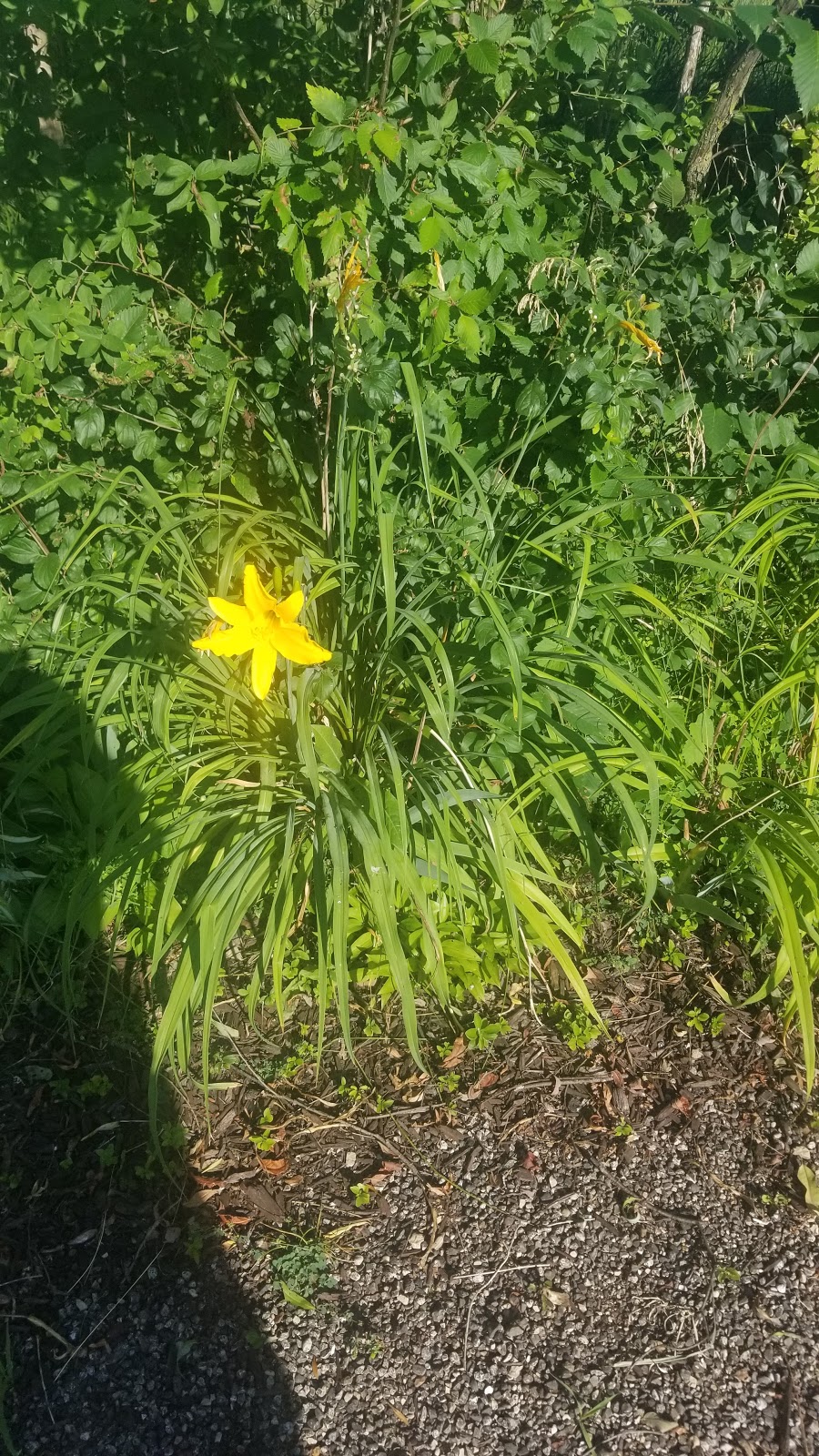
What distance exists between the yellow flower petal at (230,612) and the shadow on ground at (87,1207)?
1.68 ft

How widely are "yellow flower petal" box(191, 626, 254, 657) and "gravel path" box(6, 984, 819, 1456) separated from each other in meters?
0.91

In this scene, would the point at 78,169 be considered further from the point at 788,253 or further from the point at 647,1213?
the point at 647,1213

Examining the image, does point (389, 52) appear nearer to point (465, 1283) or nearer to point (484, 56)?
point (484, 56)

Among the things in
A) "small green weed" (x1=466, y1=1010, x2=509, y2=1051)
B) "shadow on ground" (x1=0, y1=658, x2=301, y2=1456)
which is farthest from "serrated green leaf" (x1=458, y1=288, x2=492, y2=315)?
"small green weed" (x1=466, y1=1010, x2=509, y2=1051)

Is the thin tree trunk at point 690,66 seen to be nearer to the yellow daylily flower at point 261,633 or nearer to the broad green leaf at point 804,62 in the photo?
the broad green leaf at point 804,62

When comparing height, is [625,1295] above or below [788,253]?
below

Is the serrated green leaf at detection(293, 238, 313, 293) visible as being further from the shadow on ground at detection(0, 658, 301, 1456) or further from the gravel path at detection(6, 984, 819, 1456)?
the gravel path at detection(6, 984, 819, 1456)

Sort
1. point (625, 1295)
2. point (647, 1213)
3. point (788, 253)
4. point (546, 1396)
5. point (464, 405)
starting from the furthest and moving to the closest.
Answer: point (788, 253) → point (464, 405) → point (647, 1213) → point (625, 1295) → point (546, 1396)

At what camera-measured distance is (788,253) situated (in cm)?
244

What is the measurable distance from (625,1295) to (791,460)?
2.02 metres

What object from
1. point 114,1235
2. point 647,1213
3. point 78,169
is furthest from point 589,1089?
point 78,169

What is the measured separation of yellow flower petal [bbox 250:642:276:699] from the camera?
1817 mm

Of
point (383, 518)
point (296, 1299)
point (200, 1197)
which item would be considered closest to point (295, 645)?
point (383, 518)

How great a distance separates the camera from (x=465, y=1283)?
170 cm
